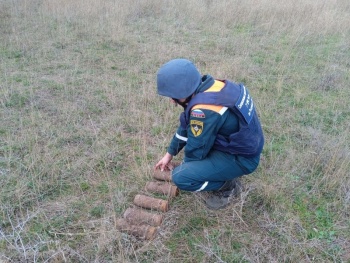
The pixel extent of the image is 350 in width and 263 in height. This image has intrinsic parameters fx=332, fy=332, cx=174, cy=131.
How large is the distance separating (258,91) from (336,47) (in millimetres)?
2934

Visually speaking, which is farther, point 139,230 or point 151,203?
point 151,203

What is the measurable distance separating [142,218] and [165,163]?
55 centimetres

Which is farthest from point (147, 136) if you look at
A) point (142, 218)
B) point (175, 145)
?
point (142, 218)

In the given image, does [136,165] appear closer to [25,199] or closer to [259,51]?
[25,199]

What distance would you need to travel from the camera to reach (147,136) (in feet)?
12.8

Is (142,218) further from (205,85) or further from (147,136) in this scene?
(147,136)

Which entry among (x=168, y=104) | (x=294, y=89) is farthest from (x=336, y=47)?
(x=168, y=104)

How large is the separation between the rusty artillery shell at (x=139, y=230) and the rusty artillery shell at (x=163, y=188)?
413mm

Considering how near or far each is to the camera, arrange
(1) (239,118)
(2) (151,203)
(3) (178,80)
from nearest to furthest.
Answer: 1. (3) (178,80)
2. (1) (239,118)
3. (2) (151,203)

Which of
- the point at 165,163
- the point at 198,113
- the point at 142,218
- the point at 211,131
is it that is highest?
the point at 198,113

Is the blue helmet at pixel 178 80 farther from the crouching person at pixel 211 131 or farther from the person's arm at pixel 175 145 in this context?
the person's arm at pixel 175 145

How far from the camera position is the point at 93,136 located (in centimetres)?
382

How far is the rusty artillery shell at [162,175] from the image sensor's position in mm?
3072

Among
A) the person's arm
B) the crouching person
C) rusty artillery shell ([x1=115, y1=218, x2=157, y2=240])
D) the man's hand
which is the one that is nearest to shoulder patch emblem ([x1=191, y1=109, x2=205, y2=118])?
the crouching person
